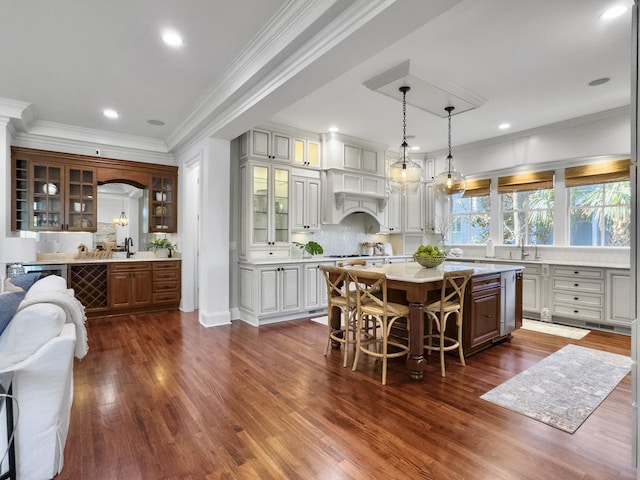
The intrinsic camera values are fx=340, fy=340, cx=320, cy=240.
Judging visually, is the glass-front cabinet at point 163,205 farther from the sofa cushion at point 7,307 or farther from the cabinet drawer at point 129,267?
the sofa cushion at point 7,307

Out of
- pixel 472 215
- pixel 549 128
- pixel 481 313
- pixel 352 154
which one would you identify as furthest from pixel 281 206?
pixel 549 128

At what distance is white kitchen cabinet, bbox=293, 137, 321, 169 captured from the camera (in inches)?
215

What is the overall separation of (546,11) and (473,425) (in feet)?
10.1

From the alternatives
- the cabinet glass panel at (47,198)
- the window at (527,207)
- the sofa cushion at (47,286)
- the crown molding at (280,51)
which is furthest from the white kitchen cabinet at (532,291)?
the cabinet glass panel at (47,198)

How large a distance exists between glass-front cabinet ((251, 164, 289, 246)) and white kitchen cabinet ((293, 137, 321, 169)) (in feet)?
1.08

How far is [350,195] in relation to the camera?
5.94m

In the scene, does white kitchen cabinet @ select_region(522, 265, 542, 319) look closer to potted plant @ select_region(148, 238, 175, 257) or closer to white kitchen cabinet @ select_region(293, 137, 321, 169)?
white kitchen cabinet @ select_region(293, 137, 321, 169)

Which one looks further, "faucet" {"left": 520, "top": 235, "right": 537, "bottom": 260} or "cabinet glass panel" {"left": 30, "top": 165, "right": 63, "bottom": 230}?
"faucet" {"left": 520, "top": 235, "right": 537, "bottom": 260}

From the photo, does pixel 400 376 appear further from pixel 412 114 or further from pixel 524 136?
pixel 524 136

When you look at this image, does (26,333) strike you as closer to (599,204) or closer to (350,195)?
(350,195)

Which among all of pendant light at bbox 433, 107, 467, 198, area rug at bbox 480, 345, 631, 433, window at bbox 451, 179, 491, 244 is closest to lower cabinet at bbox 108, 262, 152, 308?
pendant light at bbox 433, 107, 467, 198

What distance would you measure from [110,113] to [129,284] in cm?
255

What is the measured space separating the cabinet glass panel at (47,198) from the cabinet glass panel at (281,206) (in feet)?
10.8

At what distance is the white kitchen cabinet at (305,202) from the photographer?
5.42 meters
